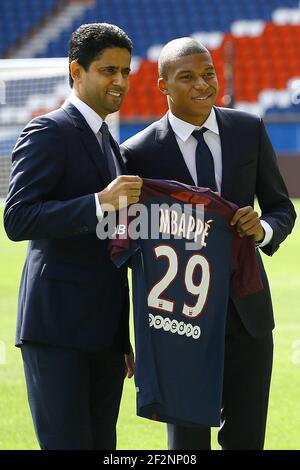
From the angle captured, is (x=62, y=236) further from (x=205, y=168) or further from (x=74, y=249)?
(x=205, y=168)

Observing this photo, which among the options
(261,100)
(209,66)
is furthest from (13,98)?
(209,66)

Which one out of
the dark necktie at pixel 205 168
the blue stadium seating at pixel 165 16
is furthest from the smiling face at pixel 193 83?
the blue stadium seating at pixel 165 16

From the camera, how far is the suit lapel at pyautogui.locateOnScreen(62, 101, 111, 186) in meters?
2.94

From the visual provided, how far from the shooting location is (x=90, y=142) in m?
2.96

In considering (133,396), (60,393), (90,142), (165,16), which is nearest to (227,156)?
(90,142)

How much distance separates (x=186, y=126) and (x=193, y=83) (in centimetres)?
16

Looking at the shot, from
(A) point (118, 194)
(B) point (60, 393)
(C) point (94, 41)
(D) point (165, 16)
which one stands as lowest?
(B) point (60, 393)

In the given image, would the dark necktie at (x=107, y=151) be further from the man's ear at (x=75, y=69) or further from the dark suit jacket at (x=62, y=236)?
the man's ear at (x=75, y=69)

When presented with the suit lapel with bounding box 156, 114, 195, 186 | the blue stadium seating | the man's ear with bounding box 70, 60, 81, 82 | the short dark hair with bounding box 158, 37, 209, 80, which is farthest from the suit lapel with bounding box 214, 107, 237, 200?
the blue stadium seating

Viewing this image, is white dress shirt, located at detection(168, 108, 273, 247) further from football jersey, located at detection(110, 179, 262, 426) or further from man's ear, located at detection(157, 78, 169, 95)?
football jersey, located at detection(110, 179, 262, 426)

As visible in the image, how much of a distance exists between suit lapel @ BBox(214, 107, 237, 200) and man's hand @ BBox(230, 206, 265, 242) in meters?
0.13

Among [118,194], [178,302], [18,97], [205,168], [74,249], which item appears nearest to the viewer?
[118,194]

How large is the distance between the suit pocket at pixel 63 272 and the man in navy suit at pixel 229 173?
44 centimetres
